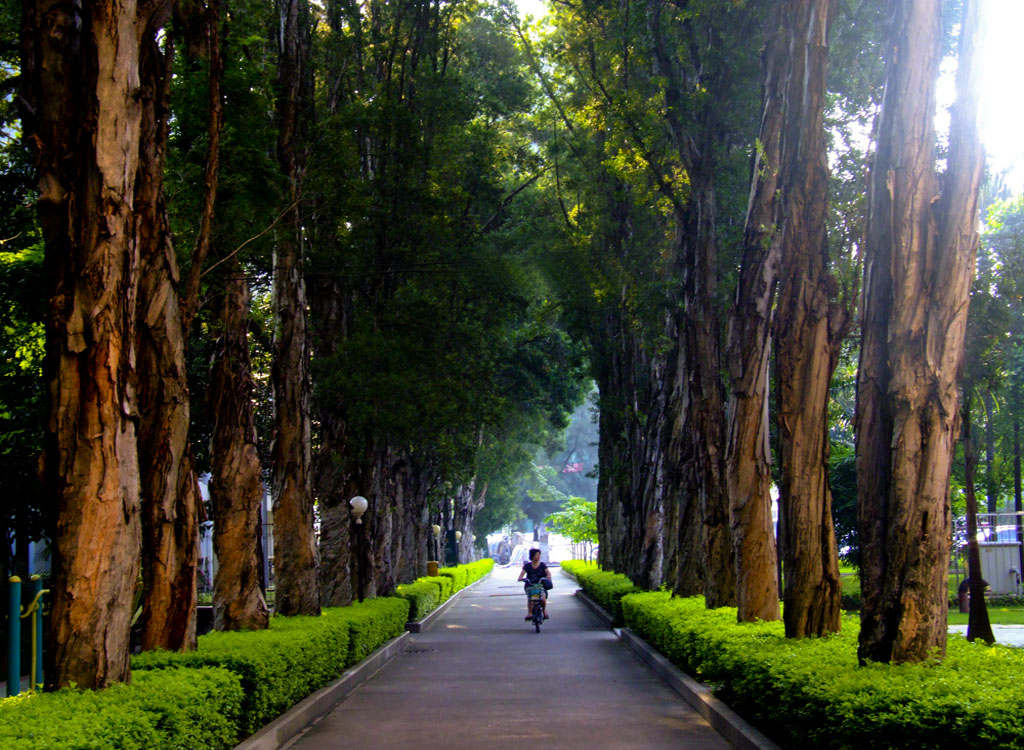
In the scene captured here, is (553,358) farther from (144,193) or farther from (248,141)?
(144,193)

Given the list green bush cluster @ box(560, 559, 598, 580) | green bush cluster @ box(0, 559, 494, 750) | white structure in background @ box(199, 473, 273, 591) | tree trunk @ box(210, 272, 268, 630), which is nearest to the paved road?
green bush cluster @ box(0, 559, 494, 750)

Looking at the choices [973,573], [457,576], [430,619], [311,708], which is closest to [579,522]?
[457,576]

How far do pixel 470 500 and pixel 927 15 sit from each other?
5014 centimetres

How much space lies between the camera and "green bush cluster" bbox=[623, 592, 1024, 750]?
5.89m

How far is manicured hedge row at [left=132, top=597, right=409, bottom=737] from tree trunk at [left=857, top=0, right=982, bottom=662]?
5.08 metres

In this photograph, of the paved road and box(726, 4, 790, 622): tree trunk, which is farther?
box(726, 4, 790, 622): tree trunk

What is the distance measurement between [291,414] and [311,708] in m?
5.73

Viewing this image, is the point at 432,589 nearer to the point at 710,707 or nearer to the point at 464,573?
the point at 464,573

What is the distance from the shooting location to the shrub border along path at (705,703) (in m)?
9.52

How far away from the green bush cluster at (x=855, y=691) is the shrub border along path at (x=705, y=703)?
0.38ft

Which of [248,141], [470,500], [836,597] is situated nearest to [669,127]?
[248,141]

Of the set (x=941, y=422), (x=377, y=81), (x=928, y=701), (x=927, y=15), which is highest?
(x=377, y=81)

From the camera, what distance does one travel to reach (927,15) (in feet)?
28.3

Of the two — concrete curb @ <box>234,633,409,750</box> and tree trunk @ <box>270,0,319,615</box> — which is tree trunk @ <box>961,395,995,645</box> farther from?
tree trunk @ <box>270,0,319,615</box>
